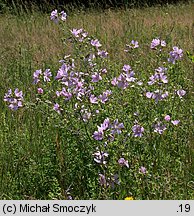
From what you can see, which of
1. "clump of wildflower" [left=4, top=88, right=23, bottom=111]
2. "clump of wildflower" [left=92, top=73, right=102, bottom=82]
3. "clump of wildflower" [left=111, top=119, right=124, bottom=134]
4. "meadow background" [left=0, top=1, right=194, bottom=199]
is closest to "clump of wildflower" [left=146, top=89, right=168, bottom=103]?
"meadow background" [left=0, top=1, right=194, bottom=199]

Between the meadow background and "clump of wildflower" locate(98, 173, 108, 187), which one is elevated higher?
the meadow background

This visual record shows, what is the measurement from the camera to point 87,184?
2.64m

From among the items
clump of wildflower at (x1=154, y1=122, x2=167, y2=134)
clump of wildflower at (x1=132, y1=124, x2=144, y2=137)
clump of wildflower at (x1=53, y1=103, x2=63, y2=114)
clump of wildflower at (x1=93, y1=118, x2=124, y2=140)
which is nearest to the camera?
clump of wildflower at (x1=93, y1=118, x2=124, y2=140)

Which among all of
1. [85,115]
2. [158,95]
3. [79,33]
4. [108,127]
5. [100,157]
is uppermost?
[79,33]

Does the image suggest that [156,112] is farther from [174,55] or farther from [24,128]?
[24,128]

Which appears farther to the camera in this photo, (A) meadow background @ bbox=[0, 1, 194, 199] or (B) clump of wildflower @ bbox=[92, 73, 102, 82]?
(B) clump of wildflower @ bbox=[92, 73, 102, 82]

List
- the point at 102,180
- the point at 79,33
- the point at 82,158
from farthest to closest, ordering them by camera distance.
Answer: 1. the point at 79,33
2. the point at 82,158
3. the point at 102,180

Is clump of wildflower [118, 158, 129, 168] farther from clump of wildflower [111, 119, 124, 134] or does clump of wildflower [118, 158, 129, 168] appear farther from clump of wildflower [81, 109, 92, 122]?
clump of wildflower [81, 109, 92, 122]

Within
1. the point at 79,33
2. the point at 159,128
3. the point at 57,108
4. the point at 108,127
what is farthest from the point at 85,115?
the point at 79,33

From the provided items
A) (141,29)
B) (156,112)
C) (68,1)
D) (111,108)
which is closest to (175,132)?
(156,112)

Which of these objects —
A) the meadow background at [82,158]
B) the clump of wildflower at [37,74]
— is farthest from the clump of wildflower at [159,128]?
the clump of wildflower at [37,74]

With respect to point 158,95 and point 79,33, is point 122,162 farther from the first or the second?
point 79,33

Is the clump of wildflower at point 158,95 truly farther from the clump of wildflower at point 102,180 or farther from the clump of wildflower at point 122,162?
the clump of wildflower at point 102,180

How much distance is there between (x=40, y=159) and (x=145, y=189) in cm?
80
